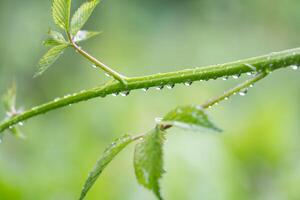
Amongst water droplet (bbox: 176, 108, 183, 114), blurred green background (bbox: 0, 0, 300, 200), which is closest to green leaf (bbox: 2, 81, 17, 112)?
water droplet (bbox: 176, 108, 183, 114)

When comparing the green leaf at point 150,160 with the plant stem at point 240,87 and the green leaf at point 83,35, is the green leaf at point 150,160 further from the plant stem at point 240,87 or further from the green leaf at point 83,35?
the green leaf at point 83,35

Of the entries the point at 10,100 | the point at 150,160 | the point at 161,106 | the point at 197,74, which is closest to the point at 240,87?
the point at 197,74

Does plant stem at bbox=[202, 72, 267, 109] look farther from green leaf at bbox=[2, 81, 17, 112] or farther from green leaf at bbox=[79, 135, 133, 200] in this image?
green leaf at bbox=[2, 81, 17, 112]

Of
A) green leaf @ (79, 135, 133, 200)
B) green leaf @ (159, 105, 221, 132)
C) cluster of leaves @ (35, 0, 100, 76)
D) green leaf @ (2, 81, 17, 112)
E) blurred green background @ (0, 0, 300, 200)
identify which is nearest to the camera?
green leaf @ (159, 105, 221, 132)

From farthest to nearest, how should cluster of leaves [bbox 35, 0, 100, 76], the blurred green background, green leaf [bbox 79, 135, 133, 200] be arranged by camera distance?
the blurred green background, cluster of leaves [bbox 35, 0, 100, 76], green leaf [bbox 79, 135, 133, 200]

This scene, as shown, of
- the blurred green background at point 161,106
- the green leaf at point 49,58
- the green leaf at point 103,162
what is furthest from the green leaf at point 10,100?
the blurred green background at point 161,106

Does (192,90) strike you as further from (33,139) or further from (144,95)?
(33,139)

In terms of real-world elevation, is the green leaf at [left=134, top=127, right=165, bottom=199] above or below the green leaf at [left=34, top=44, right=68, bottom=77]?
below
